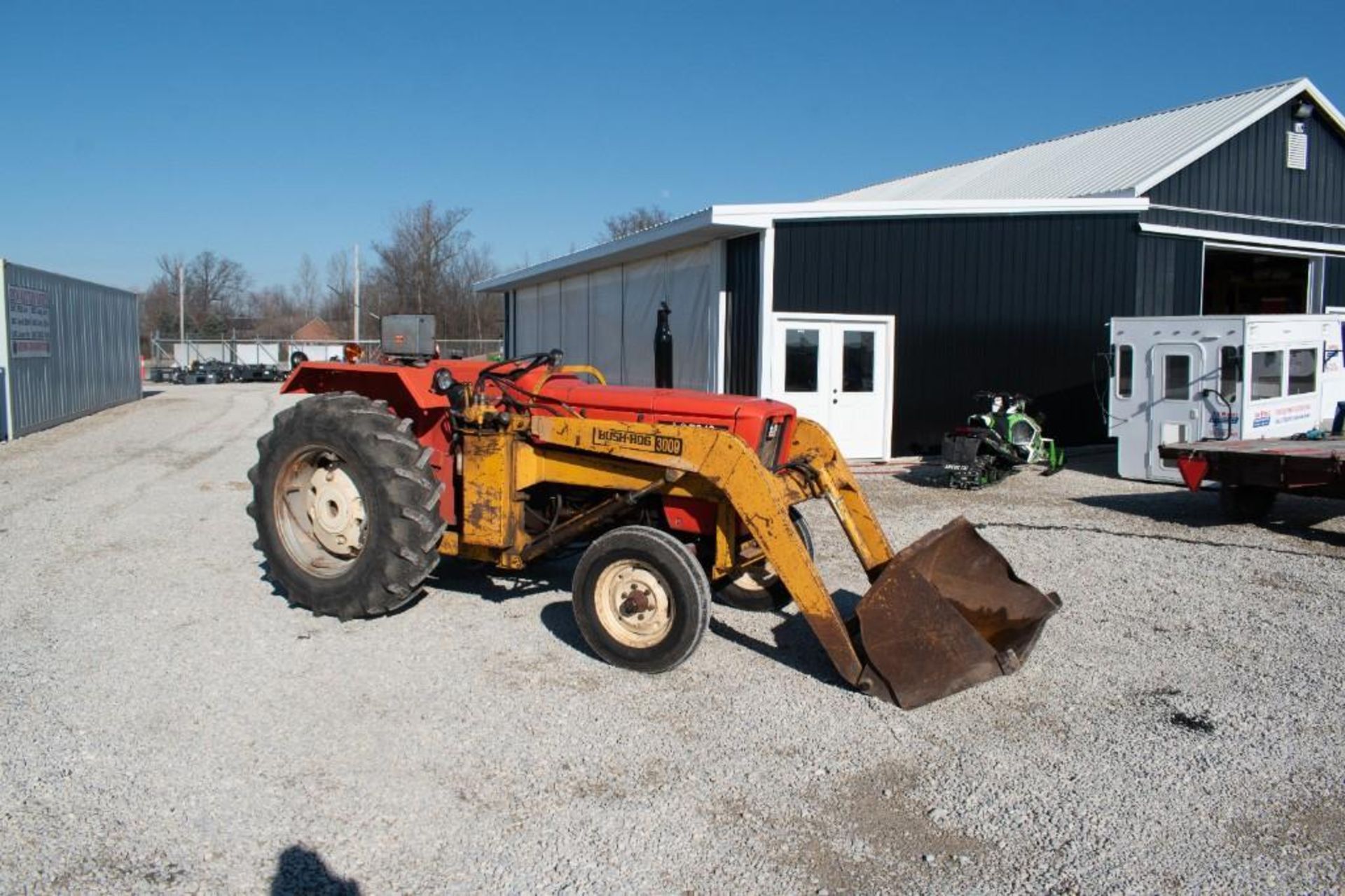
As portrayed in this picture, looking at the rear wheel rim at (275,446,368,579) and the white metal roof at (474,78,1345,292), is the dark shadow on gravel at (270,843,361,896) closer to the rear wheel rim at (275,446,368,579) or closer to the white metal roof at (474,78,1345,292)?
the rear wheel rim at (275,446,368,579)

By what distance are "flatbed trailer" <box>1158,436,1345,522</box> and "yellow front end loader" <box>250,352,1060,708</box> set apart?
15.6ft

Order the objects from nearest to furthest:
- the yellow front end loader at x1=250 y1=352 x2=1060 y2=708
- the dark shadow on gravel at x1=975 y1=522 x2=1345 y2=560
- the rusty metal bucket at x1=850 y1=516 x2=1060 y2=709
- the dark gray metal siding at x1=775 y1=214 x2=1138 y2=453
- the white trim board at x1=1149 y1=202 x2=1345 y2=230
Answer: the rusty metal bucket at x1=850 y1=516 x2=1060 y2=709
the yellow front end loader at x1=250 y1=352 x2=1060 y2=708
the dark shadow on gravel at x1=975 y1=522 x2=1345 y2=560
the dark gray metal siding at x1=775 y1=214 x2=1138 y2=453
the white trim board at x1=1149 y1=202 x2=1345 y2=230

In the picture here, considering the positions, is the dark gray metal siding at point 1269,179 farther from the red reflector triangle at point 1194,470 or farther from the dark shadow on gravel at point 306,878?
the dark shadow on gravel at point 306,878

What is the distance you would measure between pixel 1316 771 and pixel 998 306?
11.0 metres

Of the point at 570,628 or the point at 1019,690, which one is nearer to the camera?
the point at 1019,690

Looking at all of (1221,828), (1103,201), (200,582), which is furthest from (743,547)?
(1103,201)

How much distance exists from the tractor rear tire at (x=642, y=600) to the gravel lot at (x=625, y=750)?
0.53ft

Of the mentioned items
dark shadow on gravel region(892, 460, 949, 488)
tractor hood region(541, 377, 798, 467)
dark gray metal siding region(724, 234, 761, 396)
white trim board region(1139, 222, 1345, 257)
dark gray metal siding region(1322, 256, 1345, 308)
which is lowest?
dark shadow on gravel region(892, 460, 949, 488)

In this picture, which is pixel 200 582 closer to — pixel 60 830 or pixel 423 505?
pixel 423 505

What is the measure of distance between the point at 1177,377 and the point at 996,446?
2335mm

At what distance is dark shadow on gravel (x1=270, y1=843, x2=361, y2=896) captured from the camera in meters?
3.24

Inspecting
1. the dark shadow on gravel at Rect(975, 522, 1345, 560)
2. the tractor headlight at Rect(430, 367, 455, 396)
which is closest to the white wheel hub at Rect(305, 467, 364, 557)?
the tractor headlight at Rect(430, 367, 455, 396)

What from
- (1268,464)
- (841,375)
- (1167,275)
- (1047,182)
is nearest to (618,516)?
(1268,464)

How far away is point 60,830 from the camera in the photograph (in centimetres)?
358
